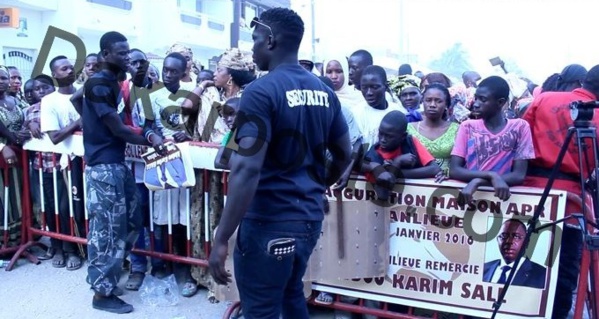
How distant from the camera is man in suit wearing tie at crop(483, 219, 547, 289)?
3240 mm

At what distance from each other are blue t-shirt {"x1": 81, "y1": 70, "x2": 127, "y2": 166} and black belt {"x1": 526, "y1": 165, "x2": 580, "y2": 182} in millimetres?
2873

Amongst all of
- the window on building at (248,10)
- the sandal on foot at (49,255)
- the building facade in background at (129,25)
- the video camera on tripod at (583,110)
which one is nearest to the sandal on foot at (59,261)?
the sandal on foot at (49,255)

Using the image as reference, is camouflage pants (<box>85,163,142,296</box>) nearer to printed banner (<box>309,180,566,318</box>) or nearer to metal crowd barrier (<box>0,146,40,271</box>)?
metal crowd barrier (<box>0,146,40,271</box>)

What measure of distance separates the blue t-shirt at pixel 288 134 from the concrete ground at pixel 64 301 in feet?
5.79

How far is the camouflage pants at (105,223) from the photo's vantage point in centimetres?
372

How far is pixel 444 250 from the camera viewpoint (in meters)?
3.41

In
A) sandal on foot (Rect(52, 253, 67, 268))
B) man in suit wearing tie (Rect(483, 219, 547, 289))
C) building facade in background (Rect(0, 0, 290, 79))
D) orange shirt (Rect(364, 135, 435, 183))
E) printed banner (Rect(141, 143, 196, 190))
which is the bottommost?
sandal on foot (Rect(52, 253, 67, 268))

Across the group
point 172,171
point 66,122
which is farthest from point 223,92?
point 66,122

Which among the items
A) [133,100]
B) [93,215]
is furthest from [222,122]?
[93,215]

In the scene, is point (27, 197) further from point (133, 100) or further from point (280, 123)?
point (280, 123)

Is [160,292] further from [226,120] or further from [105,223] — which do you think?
[226,120]

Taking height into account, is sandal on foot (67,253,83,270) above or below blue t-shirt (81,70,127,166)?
below

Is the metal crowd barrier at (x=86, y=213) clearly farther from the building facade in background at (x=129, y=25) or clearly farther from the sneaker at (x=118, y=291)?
the building facade in background at (x=129, y=25)

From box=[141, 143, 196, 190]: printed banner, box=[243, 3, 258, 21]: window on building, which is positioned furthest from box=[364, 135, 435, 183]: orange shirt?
box=[243, 3, 258, 21]: window on building
